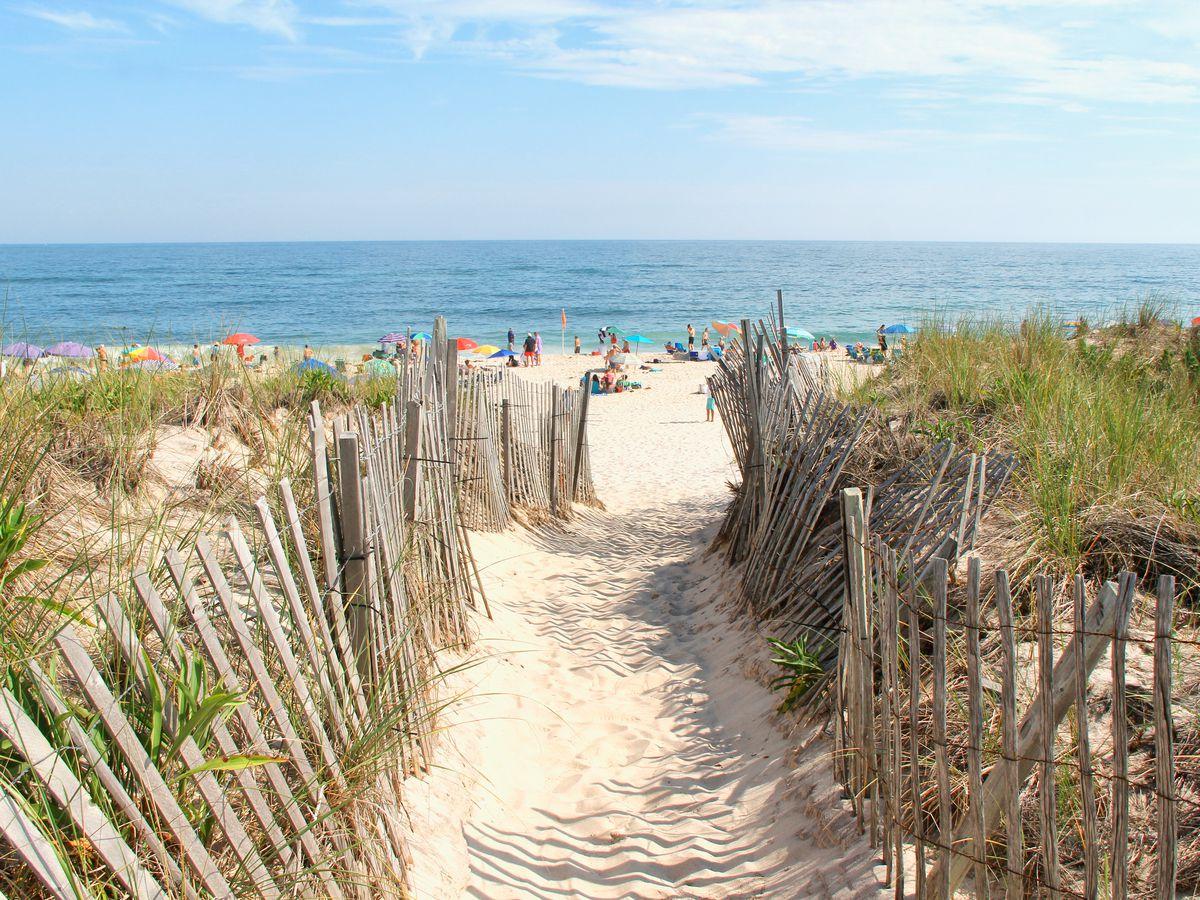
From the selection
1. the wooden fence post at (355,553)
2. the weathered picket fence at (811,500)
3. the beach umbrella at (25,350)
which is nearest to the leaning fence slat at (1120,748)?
the weathered picket fence at (811,500)

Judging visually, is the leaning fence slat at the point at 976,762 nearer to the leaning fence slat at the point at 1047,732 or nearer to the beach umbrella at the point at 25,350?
the leaning fence slat at the point at 1047,732

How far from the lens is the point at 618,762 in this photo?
408 centimetres

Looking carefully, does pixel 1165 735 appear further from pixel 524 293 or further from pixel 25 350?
pixel 524 293

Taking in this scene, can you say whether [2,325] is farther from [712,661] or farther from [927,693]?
[927,693]

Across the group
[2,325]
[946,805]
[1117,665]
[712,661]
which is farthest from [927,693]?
[2,325]

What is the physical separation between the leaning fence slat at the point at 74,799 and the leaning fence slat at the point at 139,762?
0.09 m

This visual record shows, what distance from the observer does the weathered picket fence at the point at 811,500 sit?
4027 mm

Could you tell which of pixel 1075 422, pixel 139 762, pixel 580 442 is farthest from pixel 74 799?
pixel 580 442

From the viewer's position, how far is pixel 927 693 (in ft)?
10.8

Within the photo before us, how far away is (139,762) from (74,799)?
13cm

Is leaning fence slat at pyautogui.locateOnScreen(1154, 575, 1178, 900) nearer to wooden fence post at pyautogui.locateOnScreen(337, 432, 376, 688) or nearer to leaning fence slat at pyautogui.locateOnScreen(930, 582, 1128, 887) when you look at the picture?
leaning fence slat at pyautogui.locateOnScreen(930, 582, 1128, 887)

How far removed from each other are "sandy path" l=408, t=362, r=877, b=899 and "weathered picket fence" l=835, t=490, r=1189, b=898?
34 cm

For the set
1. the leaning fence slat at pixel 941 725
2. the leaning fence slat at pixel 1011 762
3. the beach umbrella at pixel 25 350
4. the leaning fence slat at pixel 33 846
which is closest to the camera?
the leaning fence slat at pixel 33 846

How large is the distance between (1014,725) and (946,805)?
0.37 m
